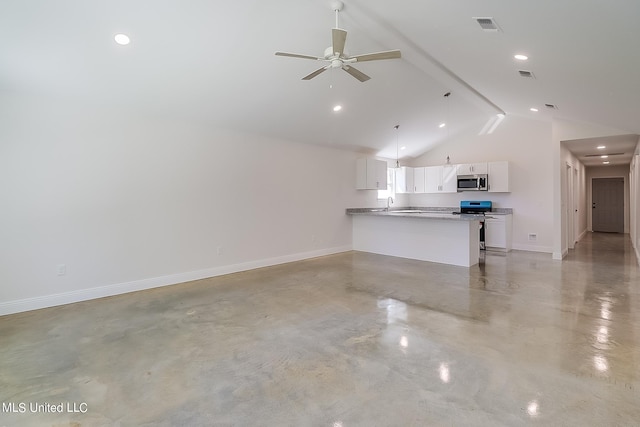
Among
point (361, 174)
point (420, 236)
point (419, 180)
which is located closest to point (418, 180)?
point (419, 180)

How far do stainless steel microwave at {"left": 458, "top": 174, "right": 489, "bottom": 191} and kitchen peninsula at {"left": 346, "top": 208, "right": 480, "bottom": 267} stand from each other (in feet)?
6.16

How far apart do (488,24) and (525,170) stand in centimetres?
569

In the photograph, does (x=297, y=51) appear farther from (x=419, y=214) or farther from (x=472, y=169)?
(x=472, y=169)

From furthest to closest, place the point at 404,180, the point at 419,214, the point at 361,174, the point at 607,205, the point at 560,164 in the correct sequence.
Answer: the point at 607,205 → the point at 404,180 → the point at 361,174 → the point at 419,214 → the point at 560,164

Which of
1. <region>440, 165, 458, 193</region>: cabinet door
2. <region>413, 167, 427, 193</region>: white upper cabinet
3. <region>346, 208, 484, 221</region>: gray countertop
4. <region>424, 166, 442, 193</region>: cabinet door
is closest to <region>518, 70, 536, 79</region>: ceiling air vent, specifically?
<region>346, 208, 484, 221</region>: gray countertop

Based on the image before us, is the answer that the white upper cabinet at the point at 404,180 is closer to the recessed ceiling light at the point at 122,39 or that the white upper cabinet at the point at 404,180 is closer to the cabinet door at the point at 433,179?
the cabinet door at the point at 433,179

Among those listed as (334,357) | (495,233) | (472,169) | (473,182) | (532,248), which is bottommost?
(334,357)

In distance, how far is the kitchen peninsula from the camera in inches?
226

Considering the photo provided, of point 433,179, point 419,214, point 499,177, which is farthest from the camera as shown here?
point 433,179

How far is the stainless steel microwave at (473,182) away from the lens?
25.2 ft

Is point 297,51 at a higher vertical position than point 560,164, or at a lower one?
higher

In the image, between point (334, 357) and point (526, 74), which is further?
point (526, 74)

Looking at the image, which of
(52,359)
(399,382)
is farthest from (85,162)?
(399,382)

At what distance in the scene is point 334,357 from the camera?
101 inches
